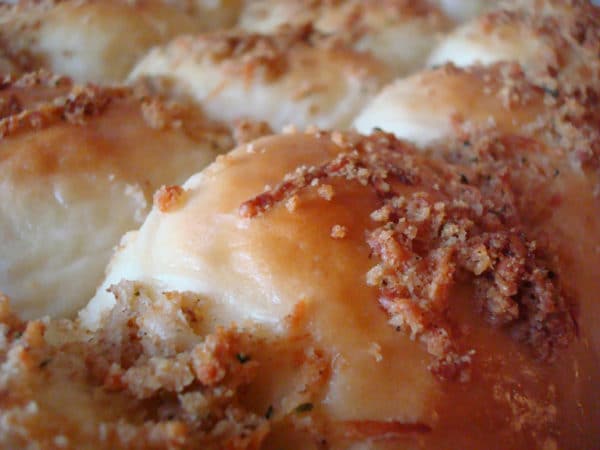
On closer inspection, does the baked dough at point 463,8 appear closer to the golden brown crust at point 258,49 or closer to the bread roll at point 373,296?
the golden brown crust at point 258,49

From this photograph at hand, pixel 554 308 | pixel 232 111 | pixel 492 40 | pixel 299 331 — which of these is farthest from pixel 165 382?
pixel 492 40

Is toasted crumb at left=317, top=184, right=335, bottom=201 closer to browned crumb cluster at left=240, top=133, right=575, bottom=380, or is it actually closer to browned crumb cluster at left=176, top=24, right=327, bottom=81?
browned crumb cluster at left=240, top=133, right=575, bottom=380

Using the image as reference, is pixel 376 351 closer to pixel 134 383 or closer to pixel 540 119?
pixel 134 383

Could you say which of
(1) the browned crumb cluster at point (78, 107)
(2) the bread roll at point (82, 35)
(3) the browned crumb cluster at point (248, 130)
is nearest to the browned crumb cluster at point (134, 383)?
(1) the browned crumb cluster at point (78, 107)

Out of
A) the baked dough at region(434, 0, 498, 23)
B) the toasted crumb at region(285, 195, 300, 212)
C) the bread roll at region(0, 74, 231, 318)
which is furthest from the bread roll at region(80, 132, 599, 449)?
the baked dough at region(434, 0, 498, 23)

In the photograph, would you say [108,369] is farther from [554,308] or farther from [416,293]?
[554,308]

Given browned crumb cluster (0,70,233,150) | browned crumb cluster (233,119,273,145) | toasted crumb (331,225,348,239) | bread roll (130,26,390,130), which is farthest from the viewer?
bread roll (130,26,390,130)

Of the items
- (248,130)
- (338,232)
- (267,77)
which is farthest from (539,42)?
(338,232)

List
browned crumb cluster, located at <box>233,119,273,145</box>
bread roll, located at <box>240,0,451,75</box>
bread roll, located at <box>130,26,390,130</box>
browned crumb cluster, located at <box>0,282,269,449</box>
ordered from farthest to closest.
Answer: bread roll, located at <box>240,0,451,75</box> < bread roll, located at <box>130,26,390,130</box> < browned crumb cluster, located at <box>233,119,273,145</box> < browned crumb cluster, located at <box>0,282,269,449</box>
